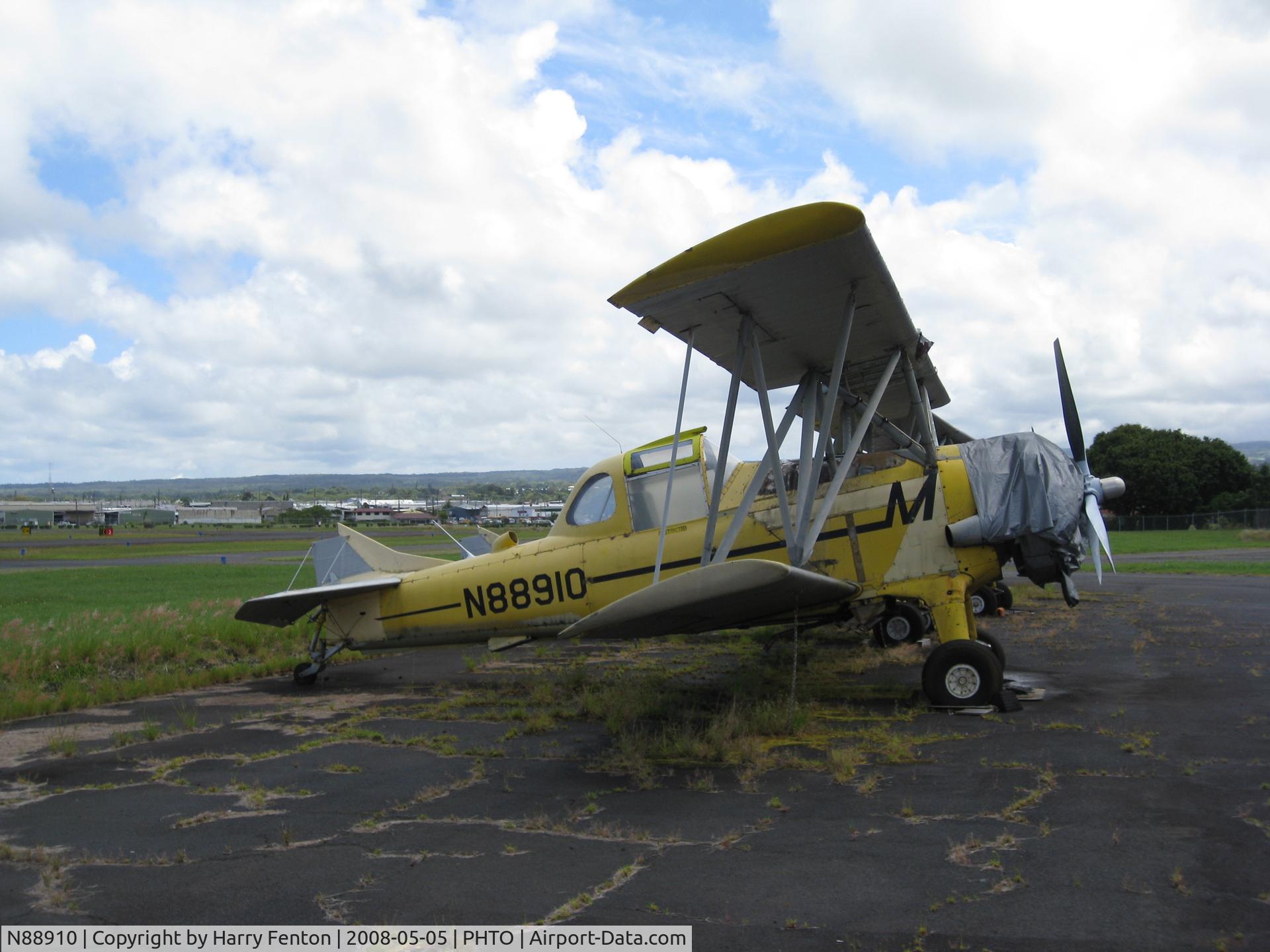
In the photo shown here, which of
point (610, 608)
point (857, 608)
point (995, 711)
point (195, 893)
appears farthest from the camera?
point (857, 608)

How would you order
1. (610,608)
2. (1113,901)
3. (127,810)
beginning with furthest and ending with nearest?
1. (610,608)
2. (127,810)
3. (1113,901)

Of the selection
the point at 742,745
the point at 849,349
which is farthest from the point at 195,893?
the point at 849,349

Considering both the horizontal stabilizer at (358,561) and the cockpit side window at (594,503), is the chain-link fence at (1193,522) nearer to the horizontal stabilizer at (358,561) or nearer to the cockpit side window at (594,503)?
the horizontal stabilizer at (358,561)

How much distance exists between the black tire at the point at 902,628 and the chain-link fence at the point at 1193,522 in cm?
4879

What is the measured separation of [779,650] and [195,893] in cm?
950

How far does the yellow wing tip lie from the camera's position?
5.80 metres

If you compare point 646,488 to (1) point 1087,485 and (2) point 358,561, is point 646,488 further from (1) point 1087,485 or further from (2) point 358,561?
(2) point 358,561

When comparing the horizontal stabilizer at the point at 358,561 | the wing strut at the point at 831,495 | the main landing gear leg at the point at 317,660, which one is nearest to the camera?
the wing strut at the point at 831,495

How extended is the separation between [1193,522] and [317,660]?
66.6 metres

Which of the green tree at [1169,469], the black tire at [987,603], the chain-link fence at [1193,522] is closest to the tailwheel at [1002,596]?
the black tire at [987,603]

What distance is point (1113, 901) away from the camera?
365 cm

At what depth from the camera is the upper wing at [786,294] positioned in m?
6.04

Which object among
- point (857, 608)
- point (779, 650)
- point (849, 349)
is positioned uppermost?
point (849, 349)

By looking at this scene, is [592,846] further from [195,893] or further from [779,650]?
[779,650]
